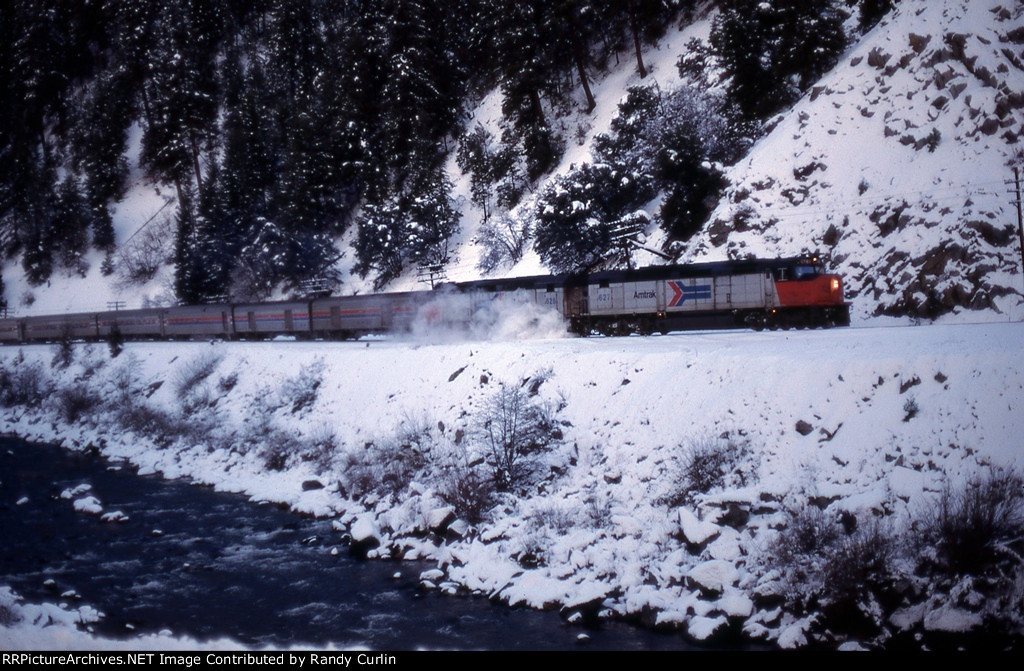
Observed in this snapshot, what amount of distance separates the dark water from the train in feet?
45.2

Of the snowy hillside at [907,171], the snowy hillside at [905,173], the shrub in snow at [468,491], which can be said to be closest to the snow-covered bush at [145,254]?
the snowy hillside at [905,173]

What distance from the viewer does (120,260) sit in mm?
69750

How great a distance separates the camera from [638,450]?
61.1 feet

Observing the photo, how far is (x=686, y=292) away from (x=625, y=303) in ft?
8.36

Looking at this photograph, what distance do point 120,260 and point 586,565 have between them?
67618 millimetres

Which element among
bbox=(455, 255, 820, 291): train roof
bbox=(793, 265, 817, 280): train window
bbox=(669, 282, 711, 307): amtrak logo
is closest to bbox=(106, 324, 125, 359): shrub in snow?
bbox=(455, 255, 820, 291): train roof

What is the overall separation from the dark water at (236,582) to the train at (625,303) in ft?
45.2

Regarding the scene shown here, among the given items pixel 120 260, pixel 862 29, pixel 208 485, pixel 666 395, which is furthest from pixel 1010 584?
pixel 120 260

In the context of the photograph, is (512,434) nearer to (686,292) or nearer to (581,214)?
(686,292)

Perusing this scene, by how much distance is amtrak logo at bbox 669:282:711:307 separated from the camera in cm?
2864

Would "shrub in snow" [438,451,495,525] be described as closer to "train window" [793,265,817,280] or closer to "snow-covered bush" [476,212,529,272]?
"train window" [793,265,817,280]

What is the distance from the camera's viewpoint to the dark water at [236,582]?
13.4 m

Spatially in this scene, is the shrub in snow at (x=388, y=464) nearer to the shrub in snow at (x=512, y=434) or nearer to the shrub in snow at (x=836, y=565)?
the shrub in snow at (x=512, y=434)

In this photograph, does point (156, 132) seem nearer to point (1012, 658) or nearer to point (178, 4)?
point (178, 4)
